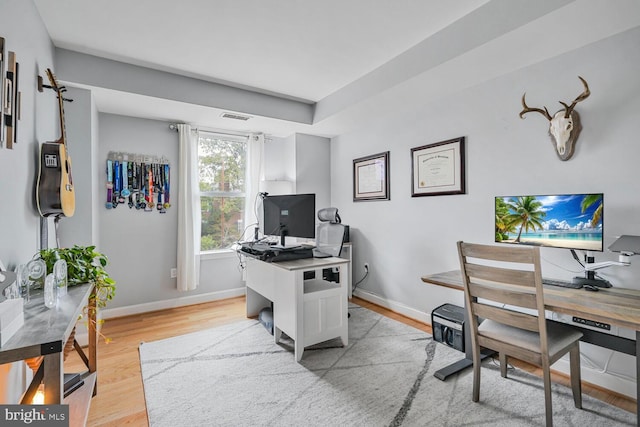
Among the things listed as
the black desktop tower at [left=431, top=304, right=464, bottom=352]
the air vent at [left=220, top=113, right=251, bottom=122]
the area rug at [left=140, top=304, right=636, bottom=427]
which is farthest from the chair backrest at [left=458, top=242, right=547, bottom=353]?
the air vent at [left=220, top=113, right=251, bottom=122]

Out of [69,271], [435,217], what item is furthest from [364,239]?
Answer: [69,271]

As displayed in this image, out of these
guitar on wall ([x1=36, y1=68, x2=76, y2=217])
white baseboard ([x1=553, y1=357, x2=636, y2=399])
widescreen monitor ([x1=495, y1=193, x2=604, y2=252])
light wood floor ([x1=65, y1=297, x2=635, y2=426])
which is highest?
guitar on wall ([x1=36, y1=68, x2=76, y2=217])

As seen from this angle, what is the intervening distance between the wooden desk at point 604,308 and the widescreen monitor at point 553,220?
0.29 m

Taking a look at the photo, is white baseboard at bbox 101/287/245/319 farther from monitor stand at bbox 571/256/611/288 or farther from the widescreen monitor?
monitor stand at bbox 571/256/611/288

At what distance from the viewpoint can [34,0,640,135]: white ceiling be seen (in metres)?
1.93

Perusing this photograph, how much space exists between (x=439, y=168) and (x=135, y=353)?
3.19 meters

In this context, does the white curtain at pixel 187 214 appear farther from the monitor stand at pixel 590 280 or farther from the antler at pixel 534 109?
the monitor stand at pixel 590 280

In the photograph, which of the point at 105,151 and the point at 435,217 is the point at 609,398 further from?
the point at 105,151

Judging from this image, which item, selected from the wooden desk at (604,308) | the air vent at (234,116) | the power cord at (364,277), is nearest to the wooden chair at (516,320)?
the wooden desk at (604,308)

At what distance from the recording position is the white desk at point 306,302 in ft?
7.62

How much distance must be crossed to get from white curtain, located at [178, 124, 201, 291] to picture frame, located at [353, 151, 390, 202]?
2065 millimetres

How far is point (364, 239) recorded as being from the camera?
395 cm

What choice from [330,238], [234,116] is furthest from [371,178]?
[234,116]

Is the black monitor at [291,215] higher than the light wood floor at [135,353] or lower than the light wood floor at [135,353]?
higher
